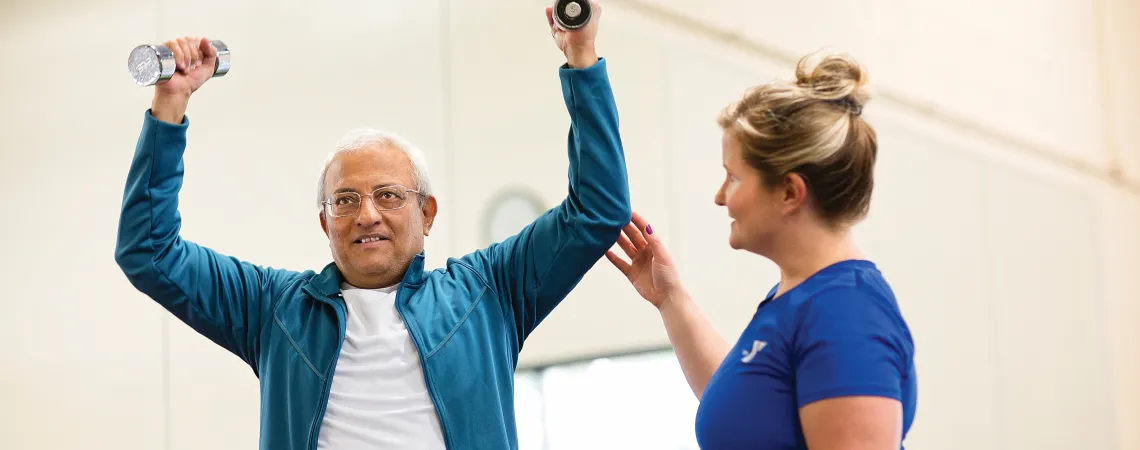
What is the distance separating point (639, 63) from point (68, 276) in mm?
2021

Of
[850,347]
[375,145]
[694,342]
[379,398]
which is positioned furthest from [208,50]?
[850,347]

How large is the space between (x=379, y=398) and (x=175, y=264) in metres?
0.41

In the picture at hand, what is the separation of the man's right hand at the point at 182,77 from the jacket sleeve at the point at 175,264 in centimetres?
2

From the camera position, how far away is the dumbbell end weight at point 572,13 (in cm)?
175

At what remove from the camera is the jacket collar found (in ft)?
6.15

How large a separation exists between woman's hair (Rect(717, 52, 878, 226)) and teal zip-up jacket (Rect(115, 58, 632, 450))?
46 cm

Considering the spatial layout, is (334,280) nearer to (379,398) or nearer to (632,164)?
(379,398)

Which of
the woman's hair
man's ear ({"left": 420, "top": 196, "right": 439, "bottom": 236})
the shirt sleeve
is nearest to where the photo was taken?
the shirt sleeve

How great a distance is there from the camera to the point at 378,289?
1919 mm

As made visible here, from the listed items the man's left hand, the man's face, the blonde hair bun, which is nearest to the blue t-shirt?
the blonde hair bun

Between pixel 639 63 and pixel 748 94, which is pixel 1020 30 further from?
pixel 748 94

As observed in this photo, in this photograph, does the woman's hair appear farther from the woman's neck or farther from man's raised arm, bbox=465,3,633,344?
man's raised arm, bbox=465,3,633,344

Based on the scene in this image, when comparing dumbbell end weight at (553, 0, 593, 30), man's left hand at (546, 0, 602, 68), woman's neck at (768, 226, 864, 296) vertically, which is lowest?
woman's neck at (768, 226, 864, 296)

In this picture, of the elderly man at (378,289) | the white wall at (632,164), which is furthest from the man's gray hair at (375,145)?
the white wall at (632,164)
